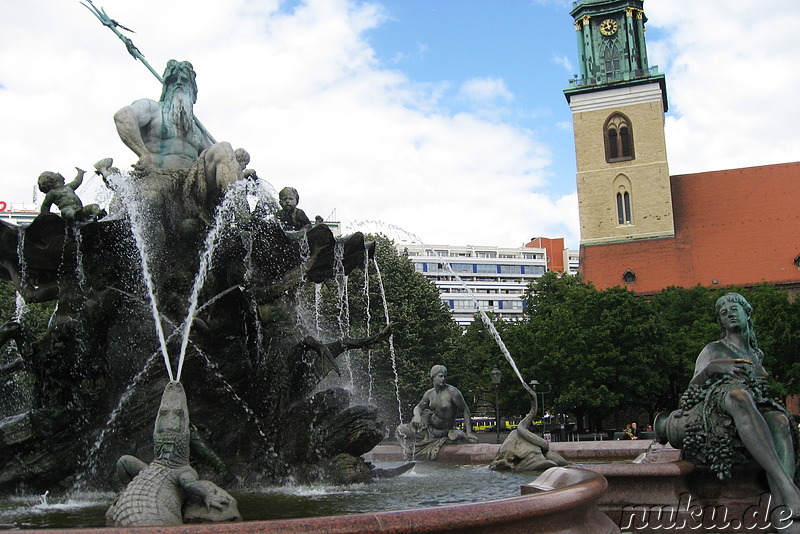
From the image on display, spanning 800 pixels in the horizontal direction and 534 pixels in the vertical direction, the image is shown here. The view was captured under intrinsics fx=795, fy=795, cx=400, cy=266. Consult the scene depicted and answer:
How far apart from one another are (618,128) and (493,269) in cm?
5860

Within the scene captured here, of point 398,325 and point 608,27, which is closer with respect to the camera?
point 398,325

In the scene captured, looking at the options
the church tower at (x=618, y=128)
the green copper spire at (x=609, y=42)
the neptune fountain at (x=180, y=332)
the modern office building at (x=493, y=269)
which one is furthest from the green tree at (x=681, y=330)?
the modern office building at (x=493, y=269)

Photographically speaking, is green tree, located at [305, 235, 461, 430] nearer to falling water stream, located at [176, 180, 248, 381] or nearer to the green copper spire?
falling water stream, located at [176, 180, 248, 381]

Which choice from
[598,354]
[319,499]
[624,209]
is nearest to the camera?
[319,499]

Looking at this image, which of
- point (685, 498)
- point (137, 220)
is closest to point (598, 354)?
point (137, 220)

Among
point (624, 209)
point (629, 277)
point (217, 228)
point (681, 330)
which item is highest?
point (624, 209)

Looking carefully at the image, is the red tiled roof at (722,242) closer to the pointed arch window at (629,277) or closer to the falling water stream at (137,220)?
the pointed arch window at (629,277)

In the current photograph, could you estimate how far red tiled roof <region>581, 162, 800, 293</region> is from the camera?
55.8 meters

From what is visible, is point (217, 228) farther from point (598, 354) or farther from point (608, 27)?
point (608, 27)

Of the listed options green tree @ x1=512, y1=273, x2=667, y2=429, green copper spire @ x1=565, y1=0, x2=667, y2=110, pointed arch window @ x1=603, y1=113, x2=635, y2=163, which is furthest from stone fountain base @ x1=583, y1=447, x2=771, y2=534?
green copper spire @ x1=565, y1=0, x2=667, y2=110

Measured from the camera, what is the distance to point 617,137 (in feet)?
206

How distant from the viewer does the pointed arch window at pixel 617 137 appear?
62.2 m

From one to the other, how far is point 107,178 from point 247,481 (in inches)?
158

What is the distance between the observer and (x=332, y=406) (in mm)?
9266
